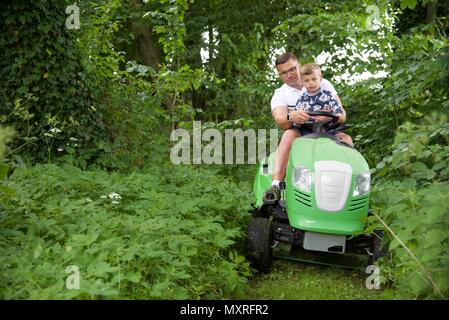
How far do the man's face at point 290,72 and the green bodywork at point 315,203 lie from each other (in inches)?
38.5

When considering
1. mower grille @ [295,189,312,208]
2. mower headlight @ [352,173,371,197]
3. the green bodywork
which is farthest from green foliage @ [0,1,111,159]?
mower headlight @ [352,173,371,197]

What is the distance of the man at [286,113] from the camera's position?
4.23m

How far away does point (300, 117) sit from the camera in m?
4.26

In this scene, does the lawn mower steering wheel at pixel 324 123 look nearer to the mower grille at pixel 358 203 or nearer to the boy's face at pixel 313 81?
the boy's face at pixel 313 81

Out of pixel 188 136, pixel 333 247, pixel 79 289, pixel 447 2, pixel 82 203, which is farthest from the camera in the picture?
pixel 447 2

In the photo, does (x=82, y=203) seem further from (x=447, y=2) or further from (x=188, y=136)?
(x=447, y=2)

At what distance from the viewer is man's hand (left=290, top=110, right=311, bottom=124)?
4.24 metres

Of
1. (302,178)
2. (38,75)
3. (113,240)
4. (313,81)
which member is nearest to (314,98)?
(313,81)

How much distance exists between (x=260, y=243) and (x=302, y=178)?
0.54m

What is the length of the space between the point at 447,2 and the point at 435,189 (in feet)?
23.5

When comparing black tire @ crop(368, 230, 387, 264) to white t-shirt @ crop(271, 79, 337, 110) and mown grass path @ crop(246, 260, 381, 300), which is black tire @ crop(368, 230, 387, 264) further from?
white t-shirt @ crop(271, 79, 337, 110)

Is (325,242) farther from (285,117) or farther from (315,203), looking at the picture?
(285,117)

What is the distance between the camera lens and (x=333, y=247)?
3.79 metres
